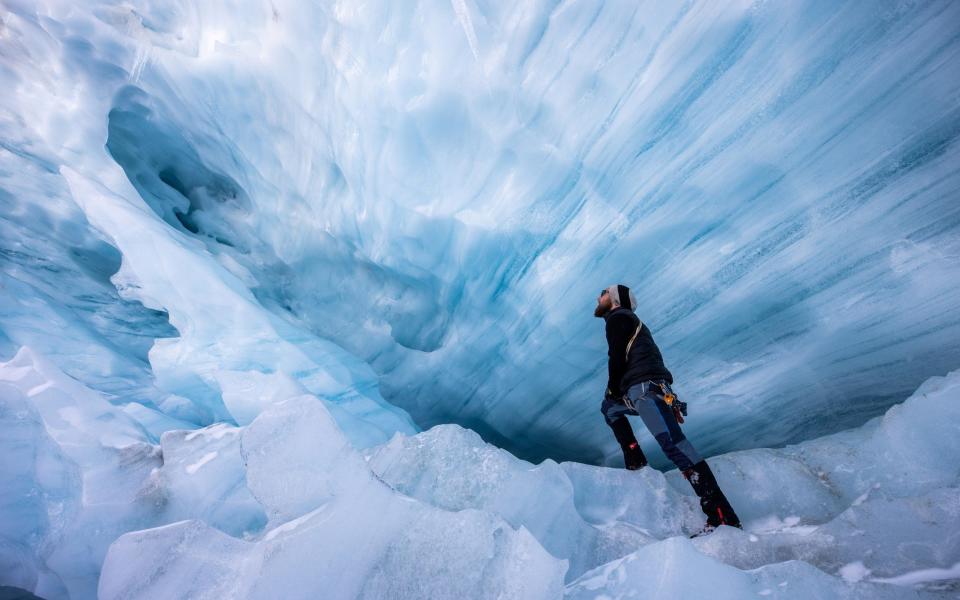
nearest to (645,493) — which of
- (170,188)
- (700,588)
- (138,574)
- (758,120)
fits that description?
(700,588)

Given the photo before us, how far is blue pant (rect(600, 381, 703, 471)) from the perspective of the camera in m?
2.16

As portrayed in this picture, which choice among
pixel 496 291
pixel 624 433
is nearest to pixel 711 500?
pixel 624 433

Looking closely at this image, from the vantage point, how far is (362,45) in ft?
11.0

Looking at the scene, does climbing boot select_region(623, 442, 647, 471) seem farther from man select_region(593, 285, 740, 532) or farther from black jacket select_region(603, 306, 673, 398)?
black jacket select_region(603, 306, 673, 398)

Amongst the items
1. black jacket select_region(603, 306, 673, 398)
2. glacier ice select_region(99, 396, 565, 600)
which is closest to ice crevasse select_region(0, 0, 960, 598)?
glacier ice select_region(99, 396, 565, 600)

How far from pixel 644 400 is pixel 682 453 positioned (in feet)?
1.03

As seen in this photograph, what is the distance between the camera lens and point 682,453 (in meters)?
2.16

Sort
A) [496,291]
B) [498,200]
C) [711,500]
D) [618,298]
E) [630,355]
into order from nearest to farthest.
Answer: [711,500], [630,355], [618,298], [498,200], [496,291]

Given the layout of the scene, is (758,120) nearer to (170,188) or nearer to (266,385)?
(266,385)

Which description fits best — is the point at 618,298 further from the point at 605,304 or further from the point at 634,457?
the point at 634,457

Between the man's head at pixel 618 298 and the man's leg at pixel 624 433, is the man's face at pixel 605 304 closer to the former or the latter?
the man's head at pixel 618 298

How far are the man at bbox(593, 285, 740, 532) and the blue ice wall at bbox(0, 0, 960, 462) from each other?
649 millimetres

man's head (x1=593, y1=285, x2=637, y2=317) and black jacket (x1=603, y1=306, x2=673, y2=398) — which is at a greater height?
man's head (x1=593, y1=285, x2=637, y2=317)

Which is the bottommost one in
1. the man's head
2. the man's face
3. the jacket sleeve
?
the jacket sleeve
